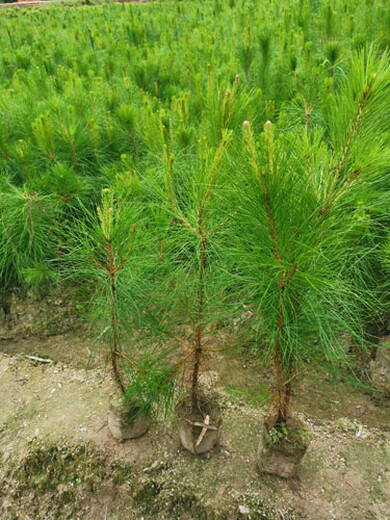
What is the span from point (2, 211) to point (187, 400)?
4.16 feet

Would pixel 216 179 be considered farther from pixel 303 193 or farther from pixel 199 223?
pixel 303 193

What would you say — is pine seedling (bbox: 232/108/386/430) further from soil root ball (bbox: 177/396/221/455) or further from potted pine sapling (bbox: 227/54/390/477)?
soil root ball (bbox: 177/396/221/455)

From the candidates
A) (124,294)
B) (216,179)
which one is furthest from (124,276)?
(216,179)

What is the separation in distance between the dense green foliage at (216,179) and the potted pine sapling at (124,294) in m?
0.01

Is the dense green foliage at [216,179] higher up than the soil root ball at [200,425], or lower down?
higher up

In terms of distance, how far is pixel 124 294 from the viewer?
1217mm

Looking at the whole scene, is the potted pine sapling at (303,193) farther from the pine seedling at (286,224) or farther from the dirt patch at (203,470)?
the dirt patch at (203,470)

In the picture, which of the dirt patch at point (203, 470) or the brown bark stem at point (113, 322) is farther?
the dirt patch at point (203, 470)

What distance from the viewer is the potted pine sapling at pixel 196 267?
104 cm

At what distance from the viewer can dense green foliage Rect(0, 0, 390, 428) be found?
2.89 feet

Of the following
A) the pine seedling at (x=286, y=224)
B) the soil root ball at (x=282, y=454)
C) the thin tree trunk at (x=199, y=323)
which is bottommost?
the soil root ball at (x=282, y=454)

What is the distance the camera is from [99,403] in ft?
5.90

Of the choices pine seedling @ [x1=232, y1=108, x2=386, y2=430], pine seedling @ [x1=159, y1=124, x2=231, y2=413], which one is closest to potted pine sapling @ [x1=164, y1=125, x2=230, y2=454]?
pine seedling @ [x1=159, y1=124, x2=231, y2=413]

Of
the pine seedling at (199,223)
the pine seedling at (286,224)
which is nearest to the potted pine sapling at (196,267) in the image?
the pine seedling at (199,223)
